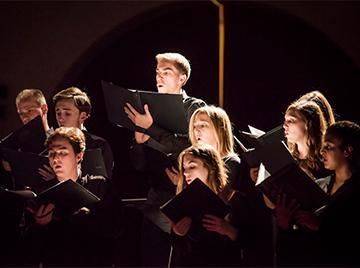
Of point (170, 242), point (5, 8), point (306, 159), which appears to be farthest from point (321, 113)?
point (5, 8)

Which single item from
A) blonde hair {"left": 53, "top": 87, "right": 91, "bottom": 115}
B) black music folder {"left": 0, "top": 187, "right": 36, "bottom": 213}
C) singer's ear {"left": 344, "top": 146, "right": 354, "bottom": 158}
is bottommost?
black music folder {"left": 0, "top": 187, "right": 36, "bottom": 213}

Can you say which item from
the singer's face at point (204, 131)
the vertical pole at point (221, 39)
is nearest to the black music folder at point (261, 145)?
the singer's face at point (204, 131)

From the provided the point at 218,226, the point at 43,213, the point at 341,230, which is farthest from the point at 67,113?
the point at 341,230

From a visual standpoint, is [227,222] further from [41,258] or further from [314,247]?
[41,258]

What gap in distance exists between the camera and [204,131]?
4148mm

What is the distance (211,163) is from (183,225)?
0.35 m

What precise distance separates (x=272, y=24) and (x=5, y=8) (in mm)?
2148

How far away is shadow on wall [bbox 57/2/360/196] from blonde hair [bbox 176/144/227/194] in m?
1.89

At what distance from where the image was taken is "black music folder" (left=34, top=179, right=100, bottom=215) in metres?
3.71

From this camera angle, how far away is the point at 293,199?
3.62 meters

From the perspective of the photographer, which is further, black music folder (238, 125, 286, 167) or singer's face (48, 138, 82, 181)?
singer's face (48, 138, 82, 181)

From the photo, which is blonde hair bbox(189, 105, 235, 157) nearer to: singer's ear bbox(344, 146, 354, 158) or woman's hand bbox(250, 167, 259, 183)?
woman's hand bbox(250, 167, 259, 183)

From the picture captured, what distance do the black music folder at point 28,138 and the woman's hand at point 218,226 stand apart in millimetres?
1129

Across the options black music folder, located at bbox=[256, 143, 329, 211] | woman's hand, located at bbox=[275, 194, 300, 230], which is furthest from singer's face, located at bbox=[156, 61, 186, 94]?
woman's hand, located at bbox=[275, 194, 300, 230]
